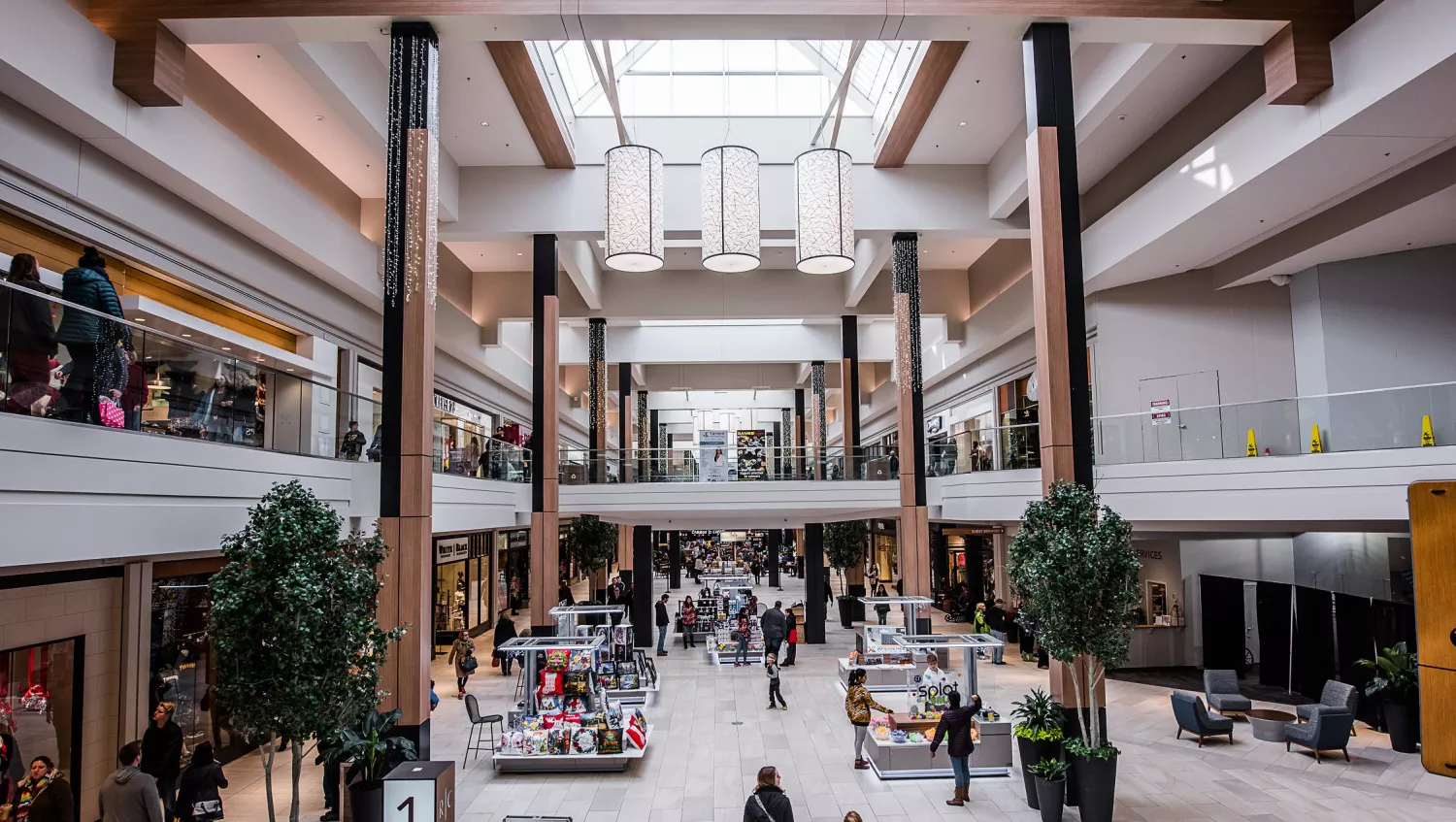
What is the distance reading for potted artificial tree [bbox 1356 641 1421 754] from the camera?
11.4m

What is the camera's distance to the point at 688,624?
22375mm

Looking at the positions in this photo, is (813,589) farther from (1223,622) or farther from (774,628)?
(1223,622)

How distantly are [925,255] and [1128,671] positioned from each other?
11749mm

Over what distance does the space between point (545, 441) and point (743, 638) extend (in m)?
6.26

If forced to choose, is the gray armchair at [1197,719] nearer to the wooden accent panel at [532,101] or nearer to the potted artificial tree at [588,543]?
the wooden accent panel at [532,101]

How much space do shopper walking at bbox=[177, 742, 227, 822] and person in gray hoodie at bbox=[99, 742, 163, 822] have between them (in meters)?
0.73

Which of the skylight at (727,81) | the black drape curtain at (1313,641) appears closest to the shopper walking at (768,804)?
the black drape curtain at (1313,641)

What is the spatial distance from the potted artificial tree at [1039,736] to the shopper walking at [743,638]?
10087 mm

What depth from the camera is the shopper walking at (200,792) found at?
7.77m

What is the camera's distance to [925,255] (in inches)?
934

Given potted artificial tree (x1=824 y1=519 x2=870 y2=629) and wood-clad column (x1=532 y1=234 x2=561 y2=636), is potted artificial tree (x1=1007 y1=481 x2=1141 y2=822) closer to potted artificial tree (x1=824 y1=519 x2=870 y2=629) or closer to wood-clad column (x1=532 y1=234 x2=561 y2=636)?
wood-clad column (x1=532 y1=234 x2=561 y2=636)

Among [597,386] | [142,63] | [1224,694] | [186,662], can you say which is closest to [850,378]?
[597,386]

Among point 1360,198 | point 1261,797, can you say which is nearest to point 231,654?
point 1261,797

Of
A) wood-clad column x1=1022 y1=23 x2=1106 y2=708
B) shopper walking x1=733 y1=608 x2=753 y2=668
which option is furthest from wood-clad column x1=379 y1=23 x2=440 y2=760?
shopper walking x1=733 y1=608 x2=753 y2=668
